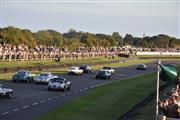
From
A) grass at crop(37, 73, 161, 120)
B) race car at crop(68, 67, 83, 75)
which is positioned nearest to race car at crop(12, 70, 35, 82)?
grass at crop(37, 73, 161, 120)

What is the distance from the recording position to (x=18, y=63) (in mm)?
68875

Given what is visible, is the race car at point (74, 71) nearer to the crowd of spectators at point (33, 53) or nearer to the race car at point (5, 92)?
the crowd of spectators at point (33, 53)

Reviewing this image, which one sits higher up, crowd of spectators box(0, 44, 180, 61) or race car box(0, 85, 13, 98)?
crowd of spectators box(0, 44, 180, 61)

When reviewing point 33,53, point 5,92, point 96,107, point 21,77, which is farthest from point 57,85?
point 33,53

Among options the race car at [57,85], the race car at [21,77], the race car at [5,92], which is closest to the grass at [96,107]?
the race car at [5,92]

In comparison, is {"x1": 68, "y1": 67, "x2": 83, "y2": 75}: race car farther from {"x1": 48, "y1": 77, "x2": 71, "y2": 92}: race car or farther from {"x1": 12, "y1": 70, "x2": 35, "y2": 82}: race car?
{"x1": 48, "y1": 77, "x2": 71, "y2": 92}: race car

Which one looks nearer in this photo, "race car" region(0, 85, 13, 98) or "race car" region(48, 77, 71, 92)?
"race car" region(0, 85, 13, 98)

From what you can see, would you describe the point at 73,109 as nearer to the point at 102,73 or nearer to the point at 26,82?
the point at 26,82

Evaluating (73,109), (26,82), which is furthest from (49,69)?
(73,109)

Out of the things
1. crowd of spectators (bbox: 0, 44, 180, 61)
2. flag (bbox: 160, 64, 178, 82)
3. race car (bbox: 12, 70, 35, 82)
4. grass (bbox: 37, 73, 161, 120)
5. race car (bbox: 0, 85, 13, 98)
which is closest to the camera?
flag (bbox: 160, 64, 178, 82)

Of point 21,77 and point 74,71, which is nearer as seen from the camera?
point 21,77

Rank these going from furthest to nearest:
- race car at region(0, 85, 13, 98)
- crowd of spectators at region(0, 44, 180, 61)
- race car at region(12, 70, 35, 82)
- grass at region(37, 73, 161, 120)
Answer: crowd of spectators at region(0, 44, 180, 61) → race car at region(12, 70, 35, 82) → race car at region(0, 85, 13, 98) → grass at region(37, 73, 161, 120)

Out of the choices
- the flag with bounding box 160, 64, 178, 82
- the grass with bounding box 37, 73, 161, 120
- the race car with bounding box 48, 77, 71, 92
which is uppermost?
the flag with bounding box 160, 64, 178, 82

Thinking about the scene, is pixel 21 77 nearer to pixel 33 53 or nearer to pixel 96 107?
pixel 96 107
